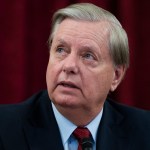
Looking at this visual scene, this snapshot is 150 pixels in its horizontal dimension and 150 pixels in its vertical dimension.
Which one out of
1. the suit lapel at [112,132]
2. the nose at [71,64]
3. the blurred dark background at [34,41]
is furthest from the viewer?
the blurred dark background at [34,41]

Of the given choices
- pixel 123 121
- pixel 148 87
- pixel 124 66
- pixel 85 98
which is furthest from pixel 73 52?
pixel 148 87

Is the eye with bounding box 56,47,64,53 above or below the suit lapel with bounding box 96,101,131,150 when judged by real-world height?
above

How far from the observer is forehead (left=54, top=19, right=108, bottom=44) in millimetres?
1526

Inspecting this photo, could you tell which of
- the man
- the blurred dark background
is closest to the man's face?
the man

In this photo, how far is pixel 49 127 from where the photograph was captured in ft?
5.03

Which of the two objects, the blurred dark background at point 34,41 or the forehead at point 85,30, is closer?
the forehead at point 85,30

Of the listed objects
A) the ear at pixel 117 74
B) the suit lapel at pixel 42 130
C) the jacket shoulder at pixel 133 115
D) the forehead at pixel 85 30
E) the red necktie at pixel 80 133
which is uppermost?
the forehead at pixel 85 30

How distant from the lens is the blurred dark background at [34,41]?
205 centimetres

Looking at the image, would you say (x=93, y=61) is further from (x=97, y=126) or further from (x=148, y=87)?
(x=148, y=87)

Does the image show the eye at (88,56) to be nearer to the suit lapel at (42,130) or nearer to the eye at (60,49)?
the eye at (60,49)

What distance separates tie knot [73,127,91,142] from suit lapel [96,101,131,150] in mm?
59

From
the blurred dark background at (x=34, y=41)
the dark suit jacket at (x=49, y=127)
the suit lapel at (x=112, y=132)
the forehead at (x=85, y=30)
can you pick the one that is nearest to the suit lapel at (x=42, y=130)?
the dark suit jacket at (x=49, y=127)

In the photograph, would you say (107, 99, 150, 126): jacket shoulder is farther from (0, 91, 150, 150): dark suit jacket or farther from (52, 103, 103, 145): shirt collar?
(52, 103, 103, 145): shirt collar

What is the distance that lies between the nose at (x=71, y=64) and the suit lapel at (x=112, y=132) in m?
0.29
